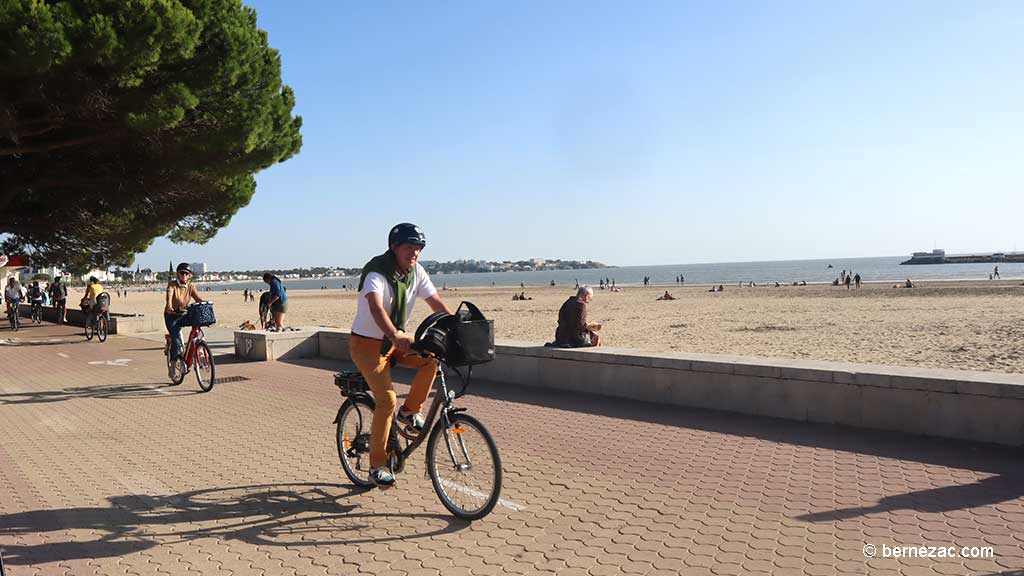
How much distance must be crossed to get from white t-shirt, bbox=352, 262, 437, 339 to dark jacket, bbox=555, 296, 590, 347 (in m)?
4.34

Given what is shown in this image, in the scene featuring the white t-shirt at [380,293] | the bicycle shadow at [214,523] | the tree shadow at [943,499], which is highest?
the white t-shirt at [380,293]

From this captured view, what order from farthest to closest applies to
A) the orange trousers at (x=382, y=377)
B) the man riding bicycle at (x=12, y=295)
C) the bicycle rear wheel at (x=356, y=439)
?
the man riding bicycle at (x=12, y=295)
the bicycle rear wheel at (x=356, y=439)
the orange trousers at (x=382, y=377)

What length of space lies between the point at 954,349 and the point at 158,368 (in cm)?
1572

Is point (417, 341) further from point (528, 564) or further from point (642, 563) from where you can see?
point (642, 563)

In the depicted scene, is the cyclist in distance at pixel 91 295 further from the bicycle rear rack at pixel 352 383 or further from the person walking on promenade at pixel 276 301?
the bicycle rear rack at pixel 352 383

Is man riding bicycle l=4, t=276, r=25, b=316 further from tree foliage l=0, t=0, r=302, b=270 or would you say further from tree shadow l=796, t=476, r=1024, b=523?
tree shadow l=796, t=476, r=1024, b=523

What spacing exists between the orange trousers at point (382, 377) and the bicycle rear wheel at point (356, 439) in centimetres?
34

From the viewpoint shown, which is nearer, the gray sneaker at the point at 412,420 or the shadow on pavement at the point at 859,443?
the shadow on pavement at the point at 859,443

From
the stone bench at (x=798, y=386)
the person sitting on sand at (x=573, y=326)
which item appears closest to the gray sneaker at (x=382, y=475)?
the stone bench at (x=798, y=386)

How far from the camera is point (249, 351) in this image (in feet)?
42.3

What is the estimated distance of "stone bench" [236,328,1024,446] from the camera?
5543mm

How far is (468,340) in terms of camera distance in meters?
4.11

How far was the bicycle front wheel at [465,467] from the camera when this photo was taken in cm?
415

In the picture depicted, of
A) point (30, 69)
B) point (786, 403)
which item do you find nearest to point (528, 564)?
point (786, 403)
